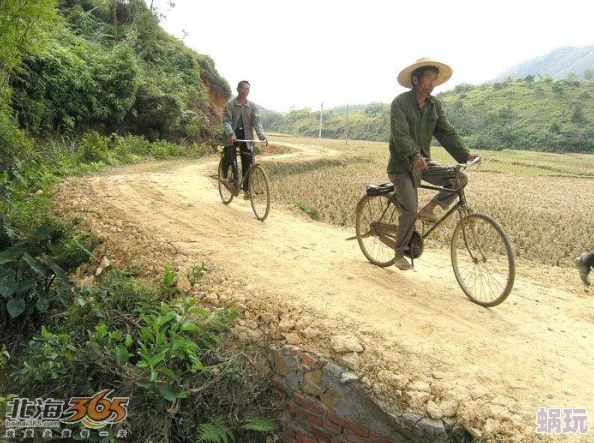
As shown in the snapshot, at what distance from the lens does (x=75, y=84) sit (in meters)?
11.6

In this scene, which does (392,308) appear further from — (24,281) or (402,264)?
(24,281)

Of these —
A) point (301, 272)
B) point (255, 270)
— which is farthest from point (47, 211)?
point (301, 272)

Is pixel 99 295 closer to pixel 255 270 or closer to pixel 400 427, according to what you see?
Result: pixel 255 270

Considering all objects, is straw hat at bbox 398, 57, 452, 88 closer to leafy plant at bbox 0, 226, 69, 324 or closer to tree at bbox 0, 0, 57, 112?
leafy plant at bbox 0, 226, 69, 324

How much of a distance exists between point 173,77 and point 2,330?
15.4 m

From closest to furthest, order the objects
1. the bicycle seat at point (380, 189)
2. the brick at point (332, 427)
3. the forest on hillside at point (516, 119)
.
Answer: the brick at point (332, 427) < the bicycle seat at point (380, 189) < the forest on hillside at point (516, 119)

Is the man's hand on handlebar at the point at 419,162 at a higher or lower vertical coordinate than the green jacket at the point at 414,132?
lower

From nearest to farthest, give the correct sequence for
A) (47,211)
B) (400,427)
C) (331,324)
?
(400,427) → (331,324) → (47,211)

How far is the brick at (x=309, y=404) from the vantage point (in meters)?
3.26

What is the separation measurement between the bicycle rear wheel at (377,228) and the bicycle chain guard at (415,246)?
0.67ft

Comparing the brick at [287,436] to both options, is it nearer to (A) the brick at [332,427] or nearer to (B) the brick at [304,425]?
(B) the brick at [304,425]

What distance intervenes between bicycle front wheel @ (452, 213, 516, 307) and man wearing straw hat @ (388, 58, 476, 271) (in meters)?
0.34

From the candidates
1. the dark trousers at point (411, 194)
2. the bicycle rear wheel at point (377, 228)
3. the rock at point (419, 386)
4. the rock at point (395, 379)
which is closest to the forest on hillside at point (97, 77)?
the bicycle rear wheel at point (377, 228)

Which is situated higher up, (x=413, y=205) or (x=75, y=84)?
(x=75, y=84)
